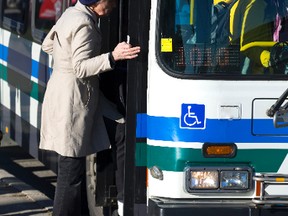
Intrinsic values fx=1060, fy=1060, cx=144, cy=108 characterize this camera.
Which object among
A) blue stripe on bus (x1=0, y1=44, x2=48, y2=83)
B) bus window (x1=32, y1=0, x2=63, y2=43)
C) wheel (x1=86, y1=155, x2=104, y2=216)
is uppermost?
bus window (x1=32, y1=0, x2=63, y2=43)

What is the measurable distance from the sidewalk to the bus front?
2495 mm

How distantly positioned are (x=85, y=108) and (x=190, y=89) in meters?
1.04

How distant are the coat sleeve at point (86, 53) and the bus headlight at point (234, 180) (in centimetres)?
113

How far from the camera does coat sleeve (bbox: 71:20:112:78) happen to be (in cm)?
712

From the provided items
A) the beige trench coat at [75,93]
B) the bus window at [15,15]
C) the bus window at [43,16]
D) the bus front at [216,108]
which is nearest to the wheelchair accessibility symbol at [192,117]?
the bus front at [216,108]

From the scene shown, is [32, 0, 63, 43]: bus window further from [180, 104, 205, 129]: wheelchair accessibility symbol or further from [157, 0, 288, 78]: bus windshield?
[180, 104, 205, 129]: wheelchair accessibility symbol

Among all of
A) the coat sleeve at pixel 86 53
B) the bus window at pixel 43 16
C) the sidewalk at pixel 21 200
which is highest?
the bus window at pixel 43 16

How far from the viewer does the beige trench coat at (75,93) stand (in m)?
7.27

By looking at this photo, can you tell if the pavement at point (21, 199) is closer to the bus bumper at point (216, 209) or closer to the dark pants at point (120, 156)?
the dark pants at point (120, 156)

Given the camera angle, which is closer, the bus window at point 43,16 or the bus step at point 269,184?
the bus step at point 269,184

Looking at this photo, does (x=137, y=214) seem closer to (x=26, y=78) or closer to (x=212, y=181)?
(x=212, y=181)

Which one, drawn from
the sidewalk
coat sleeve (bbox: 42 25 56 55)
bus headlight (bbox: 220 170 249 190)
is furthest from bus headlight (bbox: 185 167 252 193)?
the sidewalk

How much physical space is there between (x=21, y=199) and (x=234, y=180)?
3.33 meters

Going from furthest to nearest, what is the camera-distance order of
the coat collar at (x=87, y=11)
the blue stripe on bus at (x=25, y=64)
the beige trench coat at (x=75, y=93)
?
1. the blue stripe on bus at (x=25, y=64)
2. the coat collar at (x=87, y=11)
3. the beige trench coat at (x=75, y=93)
